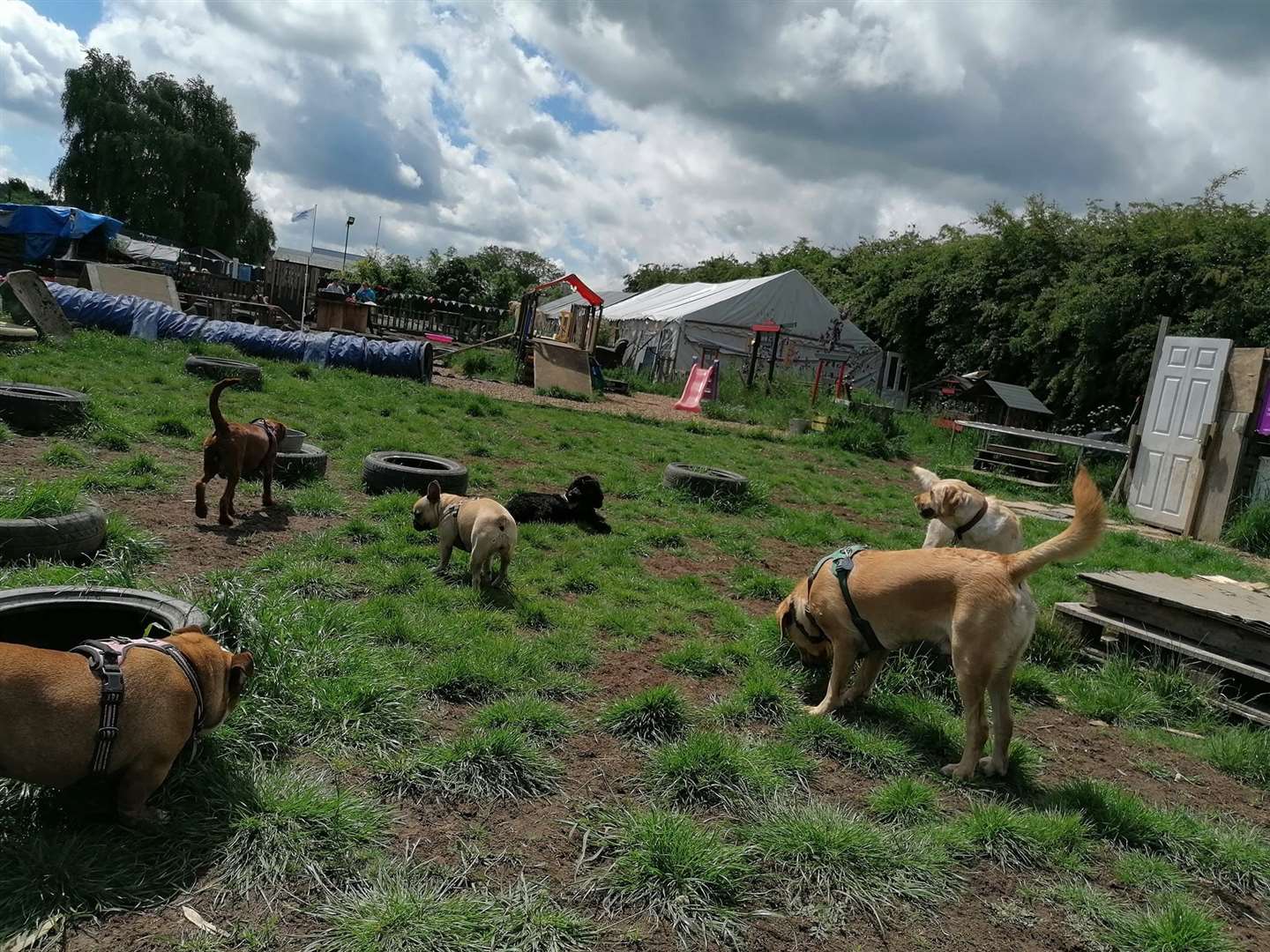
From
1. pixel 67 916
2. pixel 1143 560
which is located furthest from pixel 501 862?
pixel 1143 560

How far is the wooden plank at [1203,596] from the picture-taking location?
5.20 m

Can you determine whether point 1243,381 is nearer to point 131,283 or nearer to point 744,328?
point 744,328

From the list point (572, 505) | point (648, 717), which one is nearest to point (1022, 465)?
point (572, 505)

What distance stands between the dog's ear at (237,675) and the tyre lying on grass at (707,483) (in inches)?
268

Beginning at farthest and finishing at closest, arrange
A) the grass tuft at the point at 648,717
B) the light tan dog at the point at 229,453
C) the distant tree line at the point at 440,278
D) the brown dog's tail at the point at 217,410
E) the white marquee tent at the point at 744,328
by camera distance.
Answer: the distant tree line at the point at 440,278 → the white marquee tent at the point at 744,328 → the light tan dog at the point at 229,453 → the brown dog's tail at the point at 217,410 → the grass tuft at the point at 648,717

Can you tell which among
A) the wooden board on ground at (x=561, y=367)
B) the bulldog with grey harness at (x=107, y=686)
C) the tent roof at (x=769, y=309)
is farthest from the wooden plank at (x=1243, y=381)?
the tent roof at (x=769, y=309)

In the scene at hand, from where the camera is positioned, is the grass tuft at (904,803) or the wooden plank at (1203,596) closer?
the grass tuft at (904,803)

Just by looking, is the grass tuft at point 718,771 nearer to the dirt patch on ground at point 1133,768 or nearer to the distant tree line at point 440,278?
the dirt patch on ground at point 1133,768

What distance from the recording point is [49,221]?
1184 inches

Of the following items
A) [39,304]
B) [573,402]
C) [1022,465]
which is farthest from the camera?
[573,402]

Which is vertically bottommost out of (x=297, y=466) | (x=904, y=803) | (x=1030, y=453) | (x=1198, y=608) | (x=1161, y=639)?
(x=904, y=803)

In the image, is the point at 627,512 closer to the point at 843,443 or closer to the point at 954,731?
the point at 954,731

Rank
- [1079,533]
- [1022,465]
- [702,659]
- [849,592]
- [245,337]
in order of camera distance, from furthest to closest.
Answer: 1. [1022,465]
2. [245,337]
3. [702,659]
4. [849,592]
5. [1079,533]

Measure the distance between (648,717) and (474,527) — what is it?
7.04ft
